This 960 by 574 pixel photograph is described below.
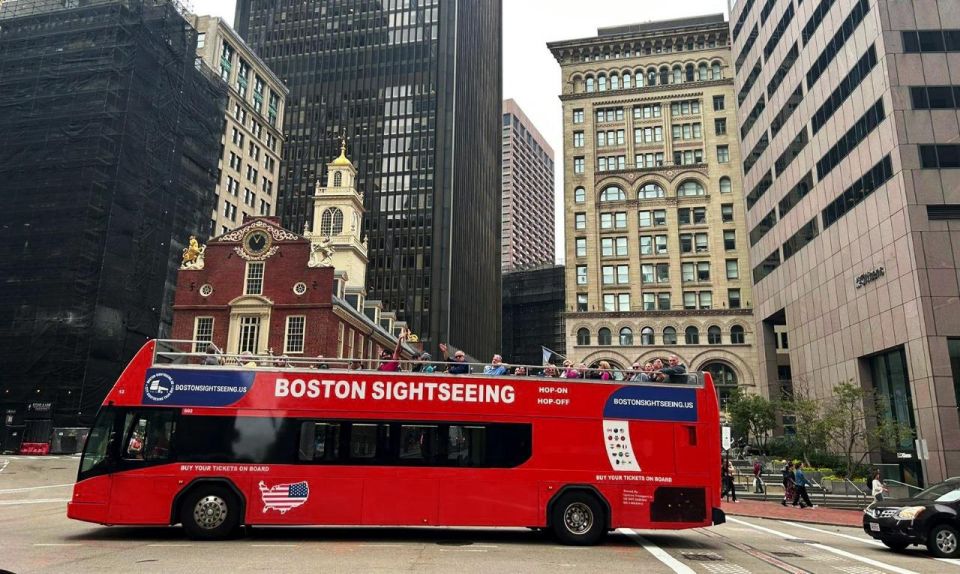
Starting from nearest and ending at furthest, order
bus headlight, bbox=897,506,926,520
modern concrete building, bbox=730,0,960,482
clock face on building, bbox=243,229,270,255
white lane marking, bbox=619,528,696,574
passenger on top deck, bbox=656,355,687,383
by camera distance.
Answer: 1. white lane marking, bbox=619,528,696,574
2. bus headlight, bbox=897,506,926,520
3. passenger on top deck, bbox=656,355,687,383
4. modern concrete building, bbox=730,0,960,482
5. clock face on building, bbox=243,229,270,255

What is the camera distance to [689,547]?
14.9m

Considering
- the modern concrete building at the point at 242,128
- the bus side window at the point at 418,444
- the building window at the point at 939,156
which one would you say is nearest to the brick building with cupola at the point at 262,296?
the modern concrete building at the point at 242,128

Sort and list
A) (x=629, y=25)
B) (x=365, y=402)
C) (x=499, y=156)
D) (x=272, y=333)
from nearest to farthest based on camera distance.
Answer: (x=365, y=402) → (x=272, y=333) → (x=629, y=25) → (x=499, y=156)

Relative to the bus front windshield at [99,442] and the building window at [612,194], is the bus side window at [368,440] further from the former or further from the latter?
the building window at [612,194]

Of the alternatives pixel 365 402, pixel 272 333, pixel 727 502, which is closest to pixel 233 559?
pixel 365 402

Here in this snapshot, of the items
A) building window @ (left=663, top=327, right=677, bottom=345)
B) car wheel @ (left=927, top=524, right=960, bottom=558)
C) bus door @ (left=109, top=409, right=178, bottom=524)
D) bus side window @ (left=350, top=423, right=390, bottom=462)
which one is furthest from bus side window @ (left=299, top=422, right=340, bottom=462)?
building window @ (left=663, top=327, right=677, bottom=345)

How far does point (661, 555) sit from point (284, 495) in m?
8.12

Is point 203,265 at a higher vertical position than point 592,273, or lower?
lower

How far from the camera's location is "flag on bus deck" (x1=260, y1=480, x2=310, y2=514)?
1416 cm

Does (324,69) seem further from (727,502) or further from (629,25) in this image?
(727,502)

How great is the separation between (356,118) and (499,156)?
41984 millimetres

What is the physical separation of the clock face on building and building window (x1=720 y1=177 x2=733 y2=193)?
5442 cm

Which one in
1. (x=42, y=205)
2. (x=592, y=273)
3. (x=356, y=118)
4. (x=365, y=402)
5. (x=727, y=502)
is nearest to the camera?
(x=365, y=402)

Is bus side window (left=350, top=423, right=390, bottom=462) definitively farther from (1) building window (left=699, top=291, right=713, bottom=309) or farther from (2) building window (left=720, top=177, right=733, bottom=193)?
(2) building window (left=720, top=177, right=733, bottom=193)
